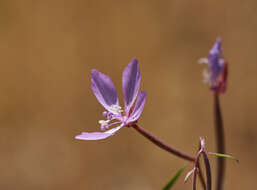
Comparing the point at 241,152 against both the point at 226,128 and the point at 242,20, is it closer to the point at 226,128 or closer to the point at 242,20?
the point at 226,128

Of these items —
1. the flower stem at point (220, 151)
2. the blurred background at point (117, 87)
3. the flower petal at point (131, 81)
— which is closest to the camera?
the flower petal at point (131, 81)

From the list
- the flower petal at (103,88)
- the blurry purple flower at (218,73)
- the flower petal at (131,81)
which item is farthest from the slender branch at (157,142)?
the blurry purple flower at (218,73)

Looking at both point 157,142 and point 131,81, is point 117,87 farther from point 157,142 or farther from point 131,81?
point 157,142

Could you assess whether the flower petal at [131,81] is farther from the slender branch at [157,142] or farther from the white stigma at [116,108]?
the slender branch at [157,142]

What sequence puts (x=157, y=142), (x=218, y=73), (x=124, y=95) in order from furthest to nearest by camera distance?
1. (x=218, y=73)
2. (x=124, y=95)
3. (x=157, y=142)

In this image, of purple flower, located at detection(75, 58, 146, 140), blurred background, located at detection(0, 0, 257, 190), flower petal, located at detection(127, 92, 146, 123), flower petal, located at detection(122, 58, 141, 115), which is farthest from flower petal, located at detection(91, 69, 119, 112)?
blurred background, located at detection(0, 0, 257, 190)

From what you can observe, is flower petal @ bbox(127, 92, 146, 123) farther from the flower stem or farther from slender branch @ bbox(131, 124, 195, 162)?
the flower stem

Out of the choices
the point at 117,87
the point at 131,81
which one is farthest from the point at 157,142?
the point at 117,87
